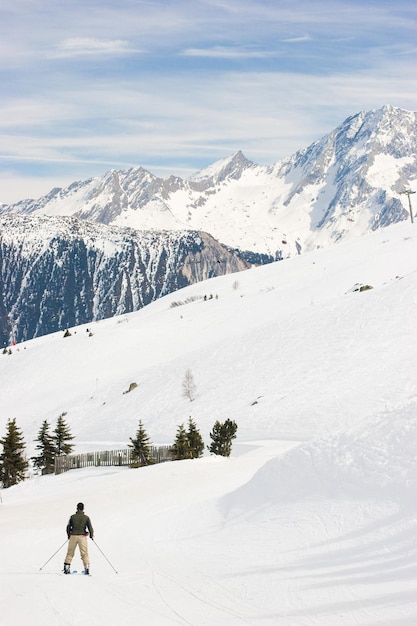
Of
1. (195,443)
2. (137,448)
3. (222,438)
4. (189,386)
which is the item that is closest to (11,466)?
(137,448)

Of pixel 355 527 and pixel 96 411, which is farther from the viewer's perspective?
pixel 96 411

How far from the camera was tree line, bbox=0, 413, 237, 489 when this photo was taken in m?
37.4

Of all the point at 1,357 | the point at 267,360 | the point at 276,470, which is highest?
the point at 1,357

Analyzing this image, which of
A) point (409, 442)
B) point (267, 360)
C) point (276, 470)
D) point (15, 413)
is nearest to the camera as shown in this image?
point (409, 442)

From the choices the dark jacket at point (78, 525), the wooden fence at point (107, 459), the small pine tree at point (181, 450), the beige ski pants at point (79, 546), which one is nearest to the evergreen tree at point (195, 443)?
the small pine tree at point (181, 450)

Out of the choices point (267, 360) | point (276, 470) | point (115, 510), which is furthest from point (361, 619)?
point (267, 360)

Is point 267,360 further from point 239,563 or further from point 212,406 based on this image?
point 239,563

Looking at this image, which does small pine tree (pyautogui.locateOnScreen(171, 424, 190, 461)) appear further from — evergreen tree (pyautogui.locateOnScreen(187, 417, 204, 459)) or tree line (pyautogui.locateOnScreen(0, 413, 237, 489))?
evergreen tree (pyautogui.locateOnScreen(187, 417, 204, 459))

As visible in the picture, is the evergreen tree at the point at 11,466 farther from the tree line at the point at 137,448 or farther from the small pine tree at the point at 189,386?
the small pine tree at the point at 189,386

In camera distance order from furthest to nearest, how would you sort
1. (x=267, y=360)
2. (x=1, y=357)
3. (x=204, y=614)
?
(x=1, y=357), (x=267, y=360), (x=204, y=614)

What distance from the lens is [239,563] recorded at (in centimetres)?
1545

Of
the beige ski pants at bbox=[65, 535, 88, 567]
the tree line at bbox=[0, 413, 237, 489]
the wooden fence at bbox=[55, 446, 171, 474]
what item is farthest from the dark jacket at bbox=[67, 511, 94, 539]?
the wooden fence at bbox=[55, 446, 171, 474]

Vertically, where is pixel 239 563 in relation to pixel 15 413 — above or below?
below

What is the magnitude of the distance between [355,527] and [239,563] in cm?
261
